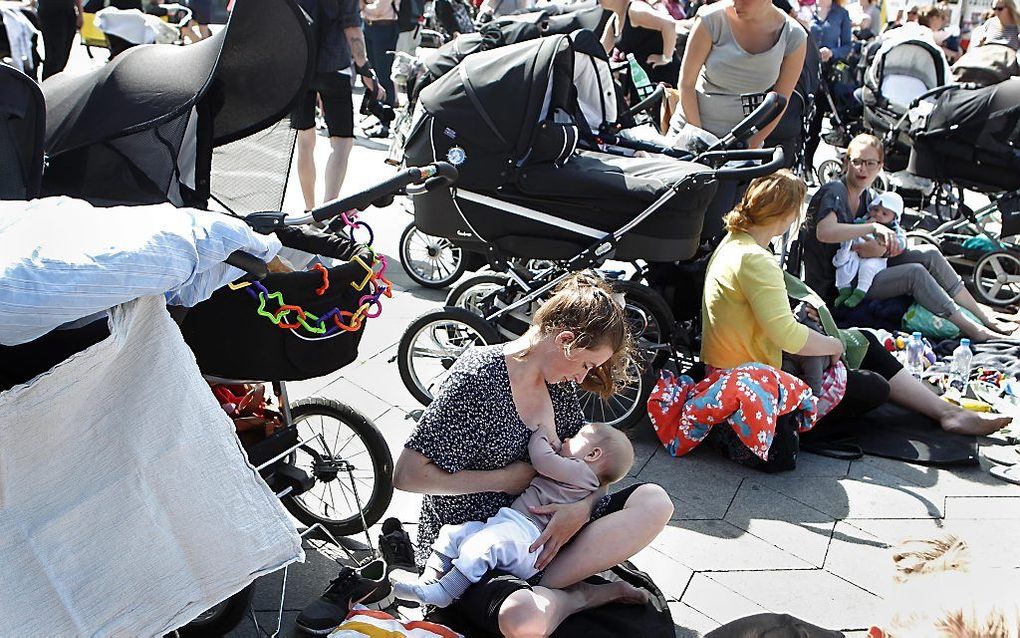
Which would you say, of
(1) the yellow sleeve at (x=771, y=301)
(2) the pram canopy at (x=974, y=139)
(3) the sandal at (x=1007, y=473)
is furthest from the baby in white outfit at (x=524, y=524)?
(2) the pram canopy at (x=974, y=139)

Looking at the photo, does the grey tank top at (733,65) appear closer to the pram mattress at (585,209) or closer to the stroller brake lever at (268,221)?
the pram mattress at (585,209)

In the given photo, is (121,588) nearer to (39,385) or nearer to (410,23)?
(39,385)

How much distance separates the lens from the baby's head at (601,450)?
299 centimetres

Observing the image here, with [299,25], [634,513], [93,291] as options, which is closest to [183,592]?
[93,291]

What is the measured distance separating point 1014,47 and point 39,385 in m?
8.62

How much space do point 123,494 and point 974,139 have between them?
637 centimetres

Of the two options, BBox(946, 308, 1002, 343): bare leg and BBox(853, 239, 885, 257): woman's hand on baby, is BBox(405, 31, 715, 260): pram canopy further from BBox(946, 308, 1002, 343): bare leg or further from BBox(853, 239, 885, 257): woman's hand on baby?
BBox(946, 308, 1002, 343): bare leg

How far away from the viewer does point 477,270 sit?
6.12m

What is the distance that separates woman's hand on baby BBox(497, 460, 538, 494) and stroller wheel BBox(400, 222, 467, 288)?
3.32 meters

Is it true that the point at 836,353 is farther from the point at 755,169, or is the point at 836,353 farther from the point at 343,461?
the point at 343,461

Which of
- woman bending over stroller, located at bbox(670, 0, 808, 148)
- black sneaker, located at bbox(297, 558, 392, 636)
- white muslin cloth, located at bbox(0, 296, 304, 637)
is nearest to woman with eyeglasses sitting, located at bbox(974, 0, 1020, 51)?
woman bending over stroller, located at bbox(670, 0, 808, 148)

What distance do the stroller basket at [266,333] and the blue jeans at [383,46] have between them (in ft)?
28.4

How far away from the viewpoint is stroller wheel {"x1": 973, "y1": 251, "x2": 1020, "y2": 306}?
666 centimetres

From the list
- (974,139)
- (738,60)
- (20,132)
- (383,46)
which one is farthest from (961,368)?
(383,46)
